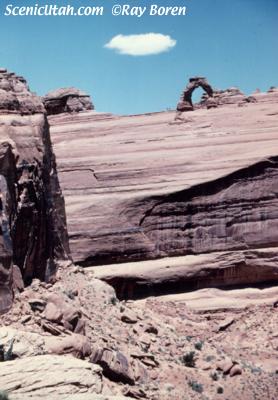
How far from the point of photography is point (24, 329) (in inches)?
557

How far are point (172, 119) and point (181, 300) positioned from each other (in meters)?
10.5

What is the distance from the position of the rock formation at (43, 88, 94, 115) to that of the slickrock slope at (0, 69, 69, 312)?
790 inches

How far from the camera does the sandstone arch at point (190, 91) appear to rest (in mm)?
34281

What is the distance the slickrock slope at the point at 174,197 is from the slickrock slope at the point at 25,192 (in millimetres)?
5048

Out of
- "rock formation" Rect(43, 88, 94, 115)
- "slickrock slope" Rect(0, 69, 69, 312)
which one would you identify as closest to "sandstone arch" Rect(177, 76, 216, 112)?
"rock formation" Rect(43, 88, 94, 115)

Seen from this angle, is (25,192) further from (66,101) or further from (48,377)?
(66,101)

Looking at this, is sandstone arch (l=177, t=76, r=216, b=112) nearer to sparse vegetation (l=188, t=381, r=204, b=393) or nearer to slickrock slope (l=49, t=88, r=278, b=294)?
slickrock slope (l=49, t=88, r=278, b=294)

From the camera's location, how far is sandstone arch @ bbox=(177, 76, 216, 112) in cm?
3428

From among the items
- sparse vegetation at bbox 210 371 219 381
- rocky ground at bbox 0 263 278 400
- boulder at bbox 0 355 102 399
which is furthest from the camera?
sparse vegetation at bbox 210 371 219 381

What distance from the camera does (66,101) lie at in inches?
1593

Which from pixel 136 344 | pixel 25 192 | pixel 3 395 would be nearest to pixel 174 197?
pixel 136 344

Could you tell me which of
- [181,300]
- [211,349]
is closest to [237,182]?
[181,300]

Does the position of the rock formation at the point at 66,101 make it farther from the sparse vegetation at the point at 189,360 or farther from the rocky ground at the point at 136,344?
the sparse vegetation at the point at 189,360

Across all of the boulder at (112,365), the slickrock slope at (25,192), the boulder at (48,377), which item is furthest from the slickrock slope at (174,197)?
the boulder at (48,377)
